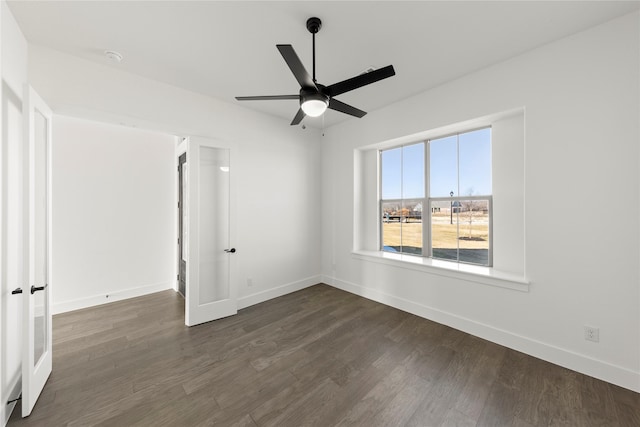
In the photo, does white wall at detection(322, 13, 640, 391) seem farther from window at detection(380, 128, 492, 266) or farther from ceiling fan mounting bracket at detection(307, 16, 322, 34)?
ceiling fan mounting bracket at detection(307, 16, 322, 34)

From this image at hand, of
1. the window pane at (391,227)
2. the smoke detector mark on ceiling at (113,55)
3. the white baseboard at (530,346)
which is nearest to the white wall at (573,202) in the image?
the white baseboard at (530,346)

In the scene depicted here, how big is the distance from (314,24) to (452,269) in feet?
10.1

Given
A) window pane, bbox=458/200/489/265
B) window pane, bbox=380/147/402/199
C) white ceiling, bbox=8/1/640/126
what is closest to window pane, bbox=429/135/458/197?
window pane, bbox=458/200/489/265

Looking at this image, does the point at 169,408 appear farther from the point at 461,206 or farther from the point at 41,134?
the point at 461,206

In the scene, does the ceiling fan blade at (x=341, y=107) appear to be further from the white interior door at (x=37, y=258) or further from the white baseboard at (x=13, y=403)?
the white baseboard at (x=13, y=403)

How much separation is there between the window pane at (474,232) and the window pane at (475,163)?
18 cm

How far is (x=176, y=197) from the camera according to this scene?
4.55m

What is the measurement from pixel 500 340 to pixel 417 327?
85 centimetres

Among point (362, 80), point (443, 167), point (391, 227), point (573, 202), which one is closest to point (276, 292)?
point (391, 227)

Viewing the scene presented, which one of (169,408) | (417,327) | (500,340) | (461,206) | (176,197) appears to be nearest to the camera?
(169,408)

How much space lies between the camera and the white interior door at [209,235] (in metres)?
3.16

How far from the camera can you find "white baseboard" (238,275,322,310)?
12.1ft

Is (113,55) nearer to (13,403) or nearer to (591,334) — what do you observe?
(13,403)

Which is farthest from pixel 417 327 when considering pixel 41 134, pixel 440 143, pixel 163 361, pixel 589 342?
pixel 41 134
